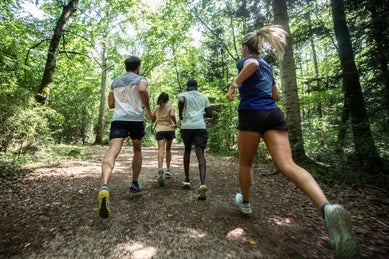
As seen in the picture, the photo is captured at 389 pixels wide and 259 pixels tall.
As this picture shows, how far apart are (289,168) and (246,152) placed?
63 cm

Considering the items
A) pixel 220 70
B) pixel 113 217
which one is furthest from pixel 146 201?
pixel 220 70

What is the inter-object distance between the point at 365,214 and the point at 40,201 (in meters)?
5.21

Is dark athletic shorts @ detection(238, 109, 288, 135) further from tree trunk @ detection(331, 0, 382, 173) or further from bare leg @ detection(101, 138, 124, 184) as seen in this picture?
tree trunk @ detection(331, 0, 382, 173)

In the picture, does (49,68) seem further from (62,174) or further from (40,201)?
(40,201)

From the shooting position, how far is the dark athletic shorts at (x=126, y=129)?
3.44 meters

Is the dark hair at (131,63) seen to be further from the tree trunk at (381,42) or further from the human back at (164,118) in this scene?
the tree trunk at (381,42)

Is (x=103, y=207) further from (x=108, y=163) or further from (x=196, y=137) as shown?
(x=196, y=137)

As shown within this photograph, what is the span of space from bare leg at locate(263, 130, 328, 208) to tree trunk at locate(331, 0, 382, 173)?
3.75 meters

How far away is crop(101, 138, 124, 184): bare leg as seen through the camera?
9.93 ft

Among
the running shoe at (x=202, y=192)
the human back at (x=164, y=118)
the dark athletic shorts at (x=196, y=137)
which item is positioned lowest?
the running shoe at (x=202, y=192)

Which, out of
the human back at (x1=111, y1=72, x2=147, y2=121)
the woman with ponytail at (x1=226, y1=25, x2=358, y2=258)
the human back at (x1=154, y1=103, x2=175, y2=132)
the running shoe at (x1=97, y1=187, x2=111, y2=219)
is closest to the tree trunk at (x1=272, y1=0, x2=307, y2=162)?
the human back at (x1=154, y1=103, x2=175, y2=132)

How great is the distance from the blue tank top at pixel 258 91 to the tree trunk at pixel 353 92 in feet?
12.3

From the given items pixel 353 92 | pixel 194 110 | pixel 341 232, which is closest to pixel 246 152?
pixel 341 232

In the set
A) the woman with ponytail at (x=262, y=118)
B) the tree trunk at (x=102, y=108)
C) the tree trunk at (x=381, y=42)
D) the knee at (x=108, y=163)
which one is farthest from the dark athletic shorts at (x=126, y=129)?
the tree trunk at (x=102, y=108)
